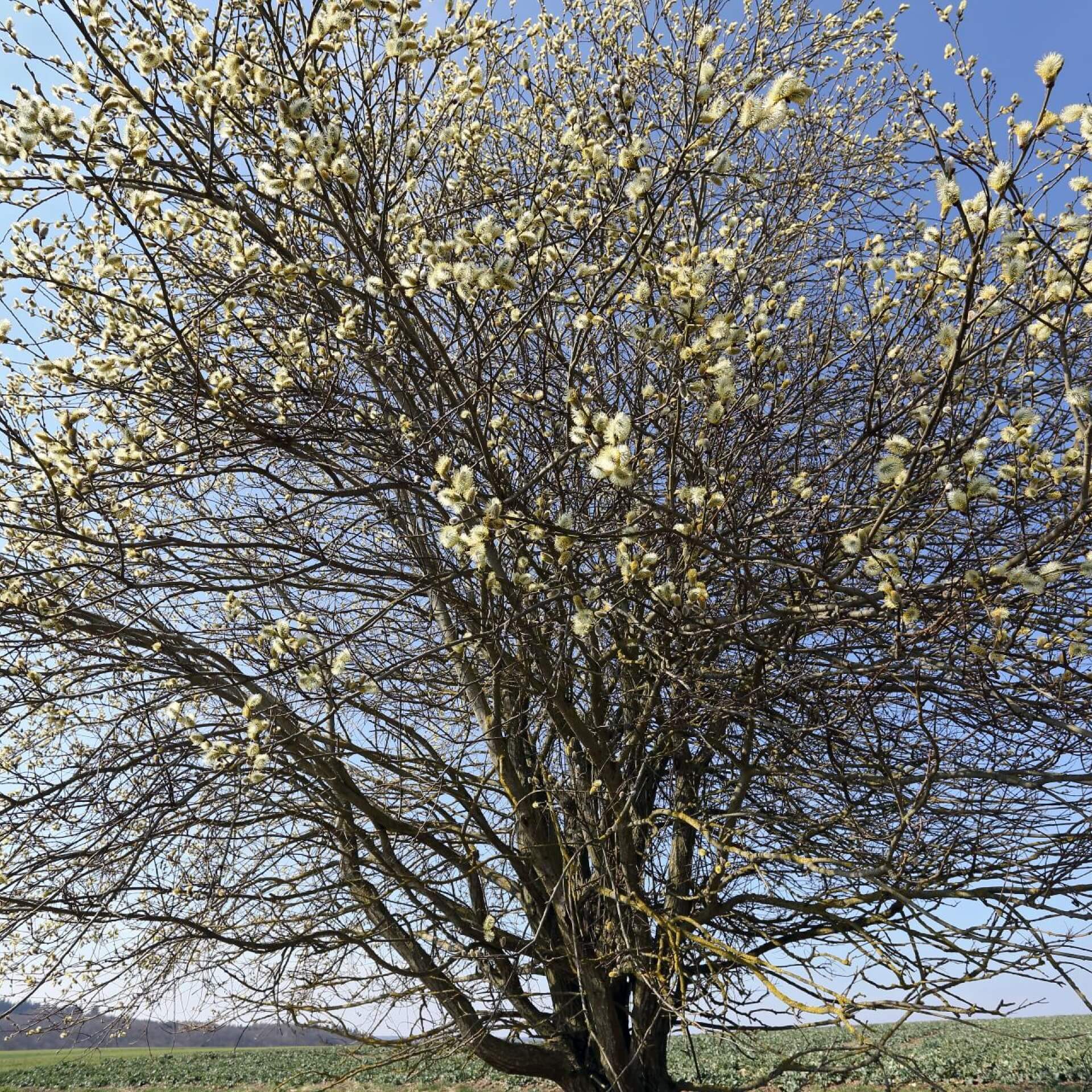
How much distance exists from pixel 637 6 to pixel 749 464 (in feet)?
11.4

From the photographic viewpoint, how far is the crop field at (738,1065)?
511 cm

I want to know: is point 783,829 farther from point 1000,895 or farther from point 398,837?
point 398,837

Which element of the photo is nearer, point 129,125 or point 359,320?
point 129,125

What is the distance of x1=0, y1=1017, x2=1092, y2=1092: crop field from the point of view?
5113 mm

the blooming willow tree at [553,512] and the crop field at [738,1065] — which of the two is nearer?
the blooming willow tree at [553,512]

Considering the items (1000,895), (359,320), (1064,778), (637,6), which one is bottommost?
(1000,895)

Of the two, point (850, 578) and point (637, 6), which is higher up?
point (637, 6)

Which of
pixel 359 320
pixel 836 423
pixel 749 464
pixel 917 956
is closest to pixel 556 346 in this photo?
pixel 359 320

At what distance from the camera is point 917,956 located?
3758 millimetres

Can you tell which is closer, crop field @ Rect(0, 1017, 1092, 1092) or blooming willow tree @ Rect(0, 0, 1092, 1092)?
blooming willow tree @ Rect(0, 0, 1092, 1092)

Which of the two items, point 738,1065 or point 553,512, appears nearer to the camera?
point 553,512

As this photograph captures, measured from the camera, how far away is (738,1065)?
354 inches

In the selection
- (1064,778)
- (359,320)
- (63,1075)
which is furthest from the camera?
(63,1075)

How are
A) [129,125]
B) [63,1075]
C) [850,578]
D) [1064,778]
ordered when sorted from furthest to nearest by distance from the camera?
[63,1075] → [850,578] → [1064,778] → [129,125]
